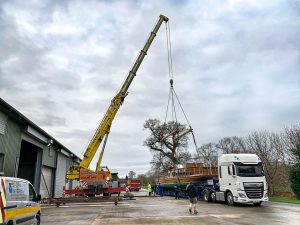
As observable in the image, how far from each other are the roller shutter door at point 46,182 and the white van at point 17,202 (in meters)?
17.1

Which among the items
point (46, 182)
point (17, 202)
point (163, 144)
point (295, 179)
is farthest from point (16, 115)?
point (163, 144)

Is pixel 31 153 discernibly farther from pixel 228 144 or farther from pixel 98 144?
pixel 228 144

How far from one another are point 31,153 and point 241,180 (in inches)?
768

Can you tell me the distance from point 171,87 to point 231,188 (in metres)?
9.86

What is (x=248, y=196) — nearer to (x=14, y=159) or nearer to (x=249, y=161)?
(x=249, y=161)

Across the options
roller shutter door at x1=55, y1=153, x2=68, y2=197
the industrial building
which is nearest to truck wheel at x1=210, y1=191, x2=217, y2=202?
the industrial building

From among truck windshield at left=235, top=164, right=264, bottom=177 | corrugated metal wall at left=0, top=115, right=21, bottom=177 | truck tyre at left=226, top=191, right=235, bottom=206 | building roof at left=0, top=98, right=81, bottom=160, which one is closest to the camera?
building roof at left=0, top=98, right=81, bottom=160

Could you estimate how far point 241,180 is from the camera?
62.9 ft

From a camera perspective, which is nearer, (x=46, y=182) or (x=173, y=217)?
(x=173, y=217)

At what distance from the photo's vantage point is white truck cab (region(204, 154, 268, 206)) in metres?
18.9

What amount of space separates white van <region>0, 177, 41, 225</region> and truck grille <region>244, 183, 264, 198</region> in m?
13.2

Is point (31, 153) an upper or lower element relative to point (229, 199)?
upper

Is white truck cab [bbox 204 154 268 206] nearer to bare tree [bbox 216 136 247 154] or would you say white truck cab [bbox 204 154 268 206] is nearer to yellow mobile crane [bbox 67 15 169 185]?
yellow mobile crane [bbox 67 15 169 185]

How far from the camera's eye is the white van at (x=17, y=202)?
25.2 ft
